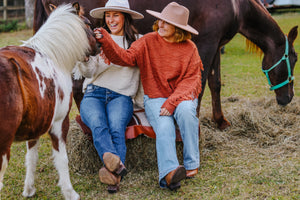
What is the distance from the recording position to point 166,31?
117 inches

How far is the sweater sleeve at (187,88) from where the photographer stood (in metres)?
2.87

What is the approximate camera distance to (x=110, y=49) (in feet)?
8.96

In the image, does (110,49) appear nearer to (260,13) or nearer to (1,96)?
(1,96)

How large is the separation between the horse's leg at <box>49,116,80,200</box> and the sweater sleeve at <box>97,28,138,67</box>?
67 cm

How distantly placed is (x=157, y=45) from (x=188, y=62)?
0.33 m

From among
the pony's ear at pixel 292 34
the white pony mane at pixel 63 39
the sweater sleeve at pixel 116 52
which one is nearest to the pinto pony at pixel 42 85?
the white pony mane at pixel 63 39

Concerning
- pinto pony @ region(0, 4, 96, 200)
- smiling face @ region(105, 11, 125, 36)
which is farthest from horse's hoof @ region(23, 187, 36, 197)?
smiling face @ region(105, 11, 125, 36)

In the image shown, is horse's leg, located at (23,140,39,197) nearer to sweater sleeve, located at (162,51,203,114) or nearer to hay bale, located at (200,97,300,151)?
sweater sleeve, located at (162,51,203,114)

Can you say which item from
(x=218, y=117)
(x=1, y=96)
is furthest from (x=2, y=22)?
(x=1, y=96)

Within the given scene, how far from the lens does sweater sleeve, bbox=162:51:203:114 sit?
2871mm

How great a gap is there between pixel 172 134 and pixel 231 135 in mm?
1436

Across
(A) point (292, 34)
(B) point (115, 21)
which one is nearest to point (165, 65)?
(B) point (115, 21)

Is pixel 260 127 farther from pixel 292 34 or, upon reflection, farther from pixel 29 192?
pixel 29 192

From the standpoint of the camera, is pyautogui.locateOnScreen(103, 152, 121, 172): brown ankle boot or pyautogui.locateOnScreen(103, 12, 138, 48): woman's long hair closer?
pyautogui.locateOnScreen(103, 152, 121, 172): brown ankle boot
